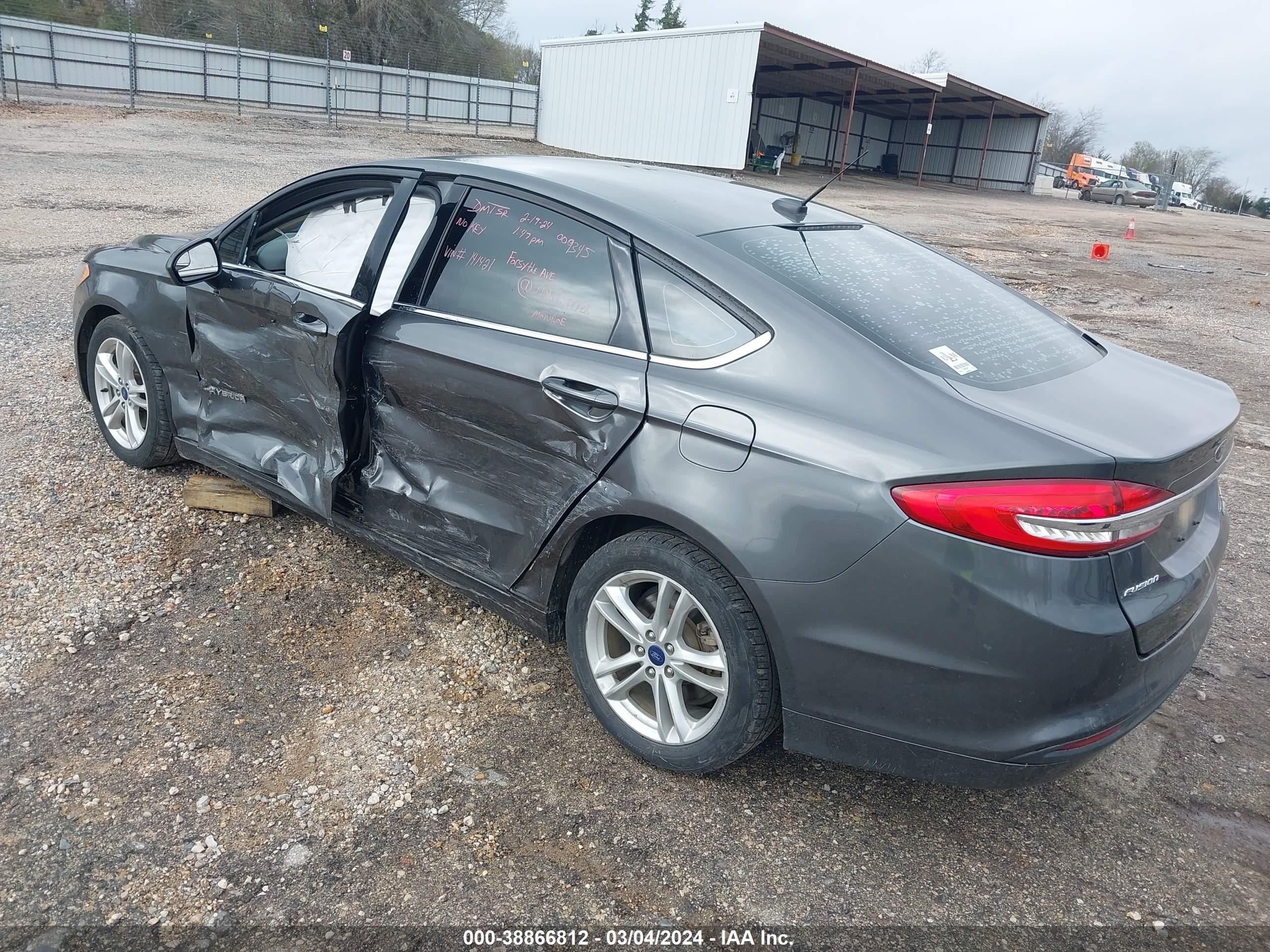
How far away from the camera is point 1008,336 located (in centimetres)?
276

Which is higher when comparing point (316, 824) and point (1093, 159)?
Result: point (1093, 159)

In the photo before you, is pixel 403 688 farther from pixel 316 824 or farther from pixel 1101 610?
pixel 1101 610

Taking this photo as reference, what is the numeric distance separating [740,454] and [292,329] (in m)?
1.91

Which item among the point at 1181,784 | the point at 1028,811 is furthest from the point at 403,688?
the point at 1181,784

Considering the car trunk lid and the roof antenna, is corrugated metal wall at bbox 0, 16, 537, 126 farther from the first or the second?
the car trunk lid

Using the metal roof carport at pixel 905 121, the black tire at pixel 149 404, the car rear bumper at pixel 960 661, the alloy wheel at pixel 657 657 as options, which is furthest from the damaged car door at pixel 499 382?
the metal roof carport at pixel 905 121

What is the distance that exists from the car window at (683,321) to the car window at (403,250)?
3.10 feet

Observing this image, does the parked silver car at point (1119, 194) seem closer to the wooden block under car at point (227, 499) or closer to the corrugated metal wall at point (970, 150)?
the corrugated metal wall at point (970, 150)

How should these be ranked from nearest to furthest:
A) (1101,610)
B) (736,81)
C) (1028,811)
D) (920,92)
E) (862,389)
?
(1101,610), (862,389), (1028,811), (736,81), (920,92)

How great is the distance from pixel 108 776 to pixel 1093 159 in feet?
189

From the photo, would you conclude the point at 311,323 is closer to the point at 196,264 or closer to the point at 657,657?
the point at 196,264

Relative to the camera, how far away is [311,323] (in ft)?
10.8

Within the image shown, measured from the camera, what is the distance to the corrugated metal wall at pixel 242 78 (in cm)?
2750

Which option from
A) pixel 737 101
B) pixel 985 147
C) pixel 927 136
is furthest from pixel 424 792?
pixel 985 147
